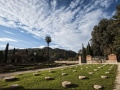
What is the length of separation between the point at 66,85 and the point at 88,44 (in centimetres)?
Answer: 3621

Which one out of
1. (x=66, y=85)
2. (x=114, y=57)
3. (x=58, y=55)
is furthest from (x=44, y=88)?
(x=58, y=55)

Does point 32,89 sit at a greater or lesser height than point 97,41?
lesser

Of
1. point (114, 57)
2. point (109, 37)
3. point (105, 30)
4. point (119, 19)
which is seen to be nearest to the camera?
point (119, 19)

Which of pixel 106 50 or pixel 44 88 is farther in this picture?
pixel 106 50

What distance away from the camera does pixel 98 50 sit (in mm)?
36062

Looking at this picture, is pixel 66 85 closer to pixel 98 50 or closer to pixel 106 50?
pixel 106 50

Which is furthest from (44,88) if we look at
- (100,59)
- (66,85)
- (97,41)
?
(97,41)

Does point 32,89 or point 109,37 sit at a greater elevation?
point 109,37

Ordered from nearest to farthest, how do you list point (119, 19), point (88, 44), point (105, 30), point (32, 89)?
point (32, 89), point (119, 19), point (105, 30), point (88, 44)

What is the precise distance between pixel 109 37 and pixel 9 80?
105 feet

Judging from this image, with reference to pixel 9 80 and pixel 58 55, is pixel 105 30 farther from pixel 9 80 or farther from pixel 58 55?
pixel 58 55

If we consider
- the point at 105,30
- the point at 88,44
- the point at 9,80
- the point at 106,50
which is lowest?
the point at 9,80

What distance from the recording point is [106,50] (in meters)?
31.6

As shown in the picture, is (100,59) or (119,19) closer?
(119,19)
